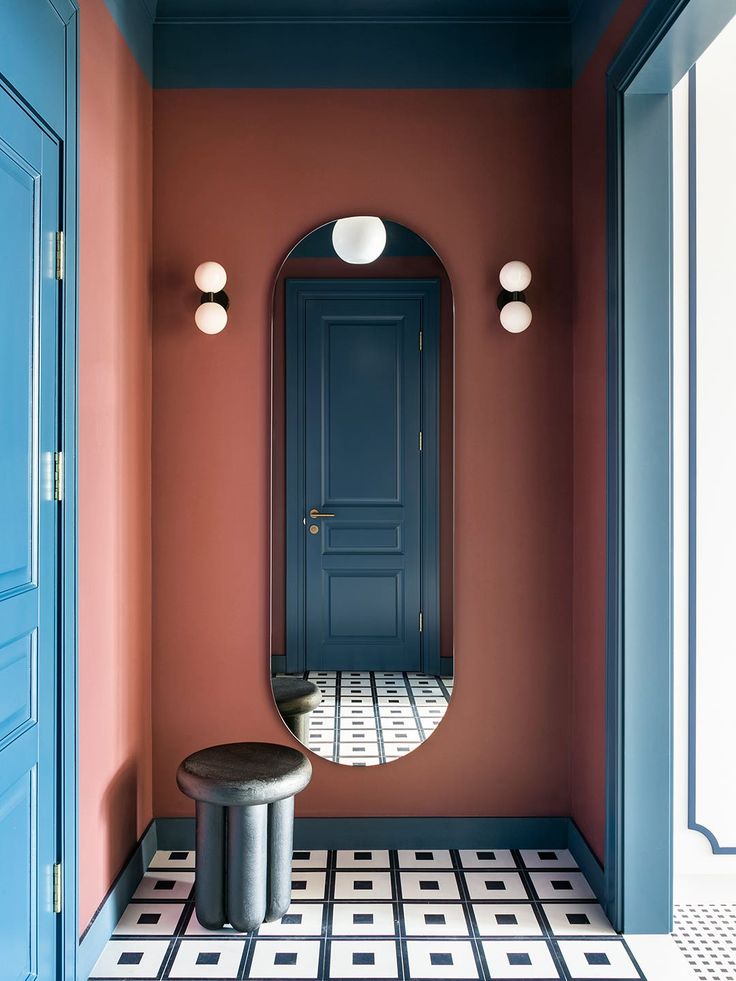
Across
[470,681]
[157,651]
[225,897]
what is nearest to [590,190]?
[470,681]

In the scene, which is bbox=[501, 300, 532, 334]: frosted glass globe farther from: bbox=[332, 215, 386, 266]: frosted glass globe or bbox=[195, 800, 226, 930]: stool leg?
bbox=[195, 800, 226, 930]: stool leg

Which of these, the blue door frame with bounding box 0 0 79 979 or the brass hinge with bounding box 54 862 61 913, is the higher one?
the blue door frame with bounding box 0 0 79 979

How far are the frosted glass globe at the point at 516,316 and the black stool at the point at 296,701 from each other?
1.32 meters

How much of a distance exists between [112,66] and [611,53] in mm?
1401

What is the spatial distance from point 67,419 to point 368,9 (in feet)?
5.66

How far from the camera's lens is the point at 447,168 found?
2717 mm

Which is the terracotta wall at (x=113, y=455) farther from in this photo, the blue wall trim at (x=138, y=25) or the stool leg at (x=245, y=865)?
the stool leg at (x=245, y=865)

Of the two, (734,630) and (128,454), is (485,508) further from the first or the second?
(128,454)

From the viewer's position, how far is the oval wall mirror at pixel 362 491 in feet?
8.67

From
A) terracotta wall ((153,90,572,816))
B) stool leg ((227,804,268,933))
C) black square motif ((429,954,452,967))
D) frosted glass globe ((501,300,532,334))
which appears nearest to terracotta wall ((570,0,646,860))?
terracotta wall ((153,90,572,816))

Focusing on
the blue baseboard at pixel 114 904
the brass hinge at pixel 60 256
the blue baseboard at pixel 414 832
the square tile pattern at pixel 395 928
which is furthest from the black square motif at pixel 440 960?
the brass hinge at pixel 60 256

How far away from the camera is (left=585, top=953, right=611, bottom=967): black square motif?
209cm

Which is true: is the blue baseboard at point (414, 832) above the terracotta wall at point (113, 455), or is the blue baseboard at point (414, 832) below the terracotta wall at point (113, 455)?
below

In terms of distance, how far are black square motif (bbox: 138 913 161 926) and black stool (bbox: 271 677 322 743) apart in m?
0.66
